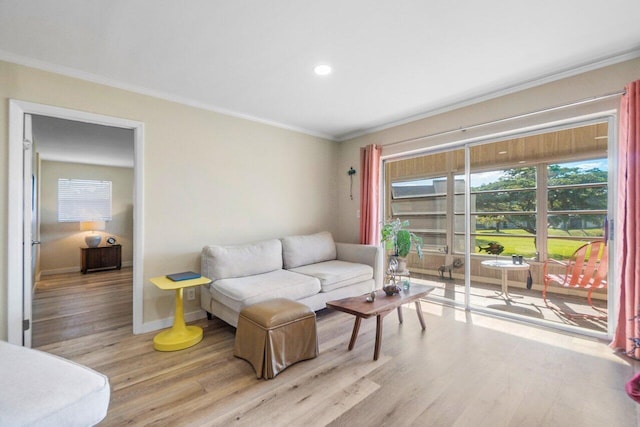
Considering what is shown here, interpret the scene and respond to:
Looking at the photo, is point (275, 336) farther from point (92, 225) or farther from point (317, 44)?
point (92, 225)

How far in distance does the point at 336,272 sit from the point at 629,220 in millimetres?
2698

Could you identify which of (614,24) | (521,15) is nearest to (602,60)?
(614,24)

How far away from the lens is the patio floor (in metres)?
2.94

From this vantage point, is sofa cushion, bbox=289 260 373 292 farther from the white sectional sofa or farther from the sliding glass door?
the sliding glass door

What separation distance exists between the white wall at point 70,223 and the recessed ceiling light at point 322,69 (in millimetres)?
5962

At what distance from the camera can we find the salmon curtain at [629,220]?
2322 millimetres

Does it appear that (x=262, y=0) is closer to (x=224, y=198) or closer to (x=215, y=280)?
(x=224, y=198)

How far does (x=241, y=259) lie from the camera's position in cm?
328

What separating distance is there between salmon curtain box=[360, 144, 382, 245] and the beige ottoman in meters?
2.19

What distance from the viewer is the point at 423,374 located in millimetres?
2143

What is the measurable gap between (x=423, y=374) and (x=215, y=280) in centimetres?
215

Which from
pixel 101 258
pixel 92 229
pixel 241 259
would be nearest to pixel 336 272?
pixel 241 259

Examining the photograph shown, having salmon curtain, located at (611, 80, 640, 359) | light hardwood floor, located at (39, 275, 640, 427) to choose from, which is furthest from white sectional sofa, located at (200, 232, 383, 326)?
salmon curtain, located at (611, 80, 640, 359)

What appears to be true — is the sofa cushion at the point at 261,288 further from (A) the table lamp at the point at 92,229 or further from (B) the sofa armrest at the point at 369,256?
(A) the table lamp at the point at 92,229
